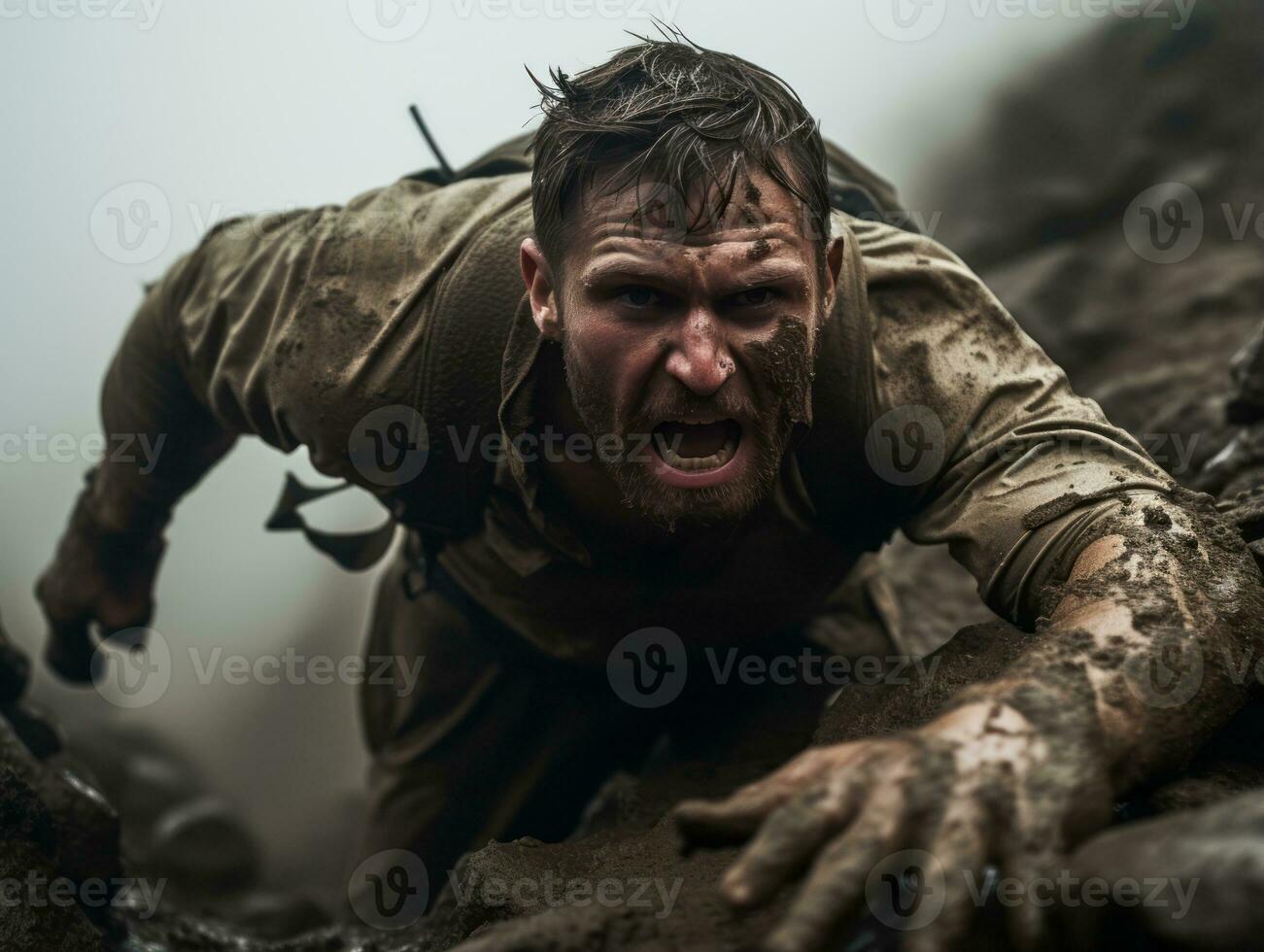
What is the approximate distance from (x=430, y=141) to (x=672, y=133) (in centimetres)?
57

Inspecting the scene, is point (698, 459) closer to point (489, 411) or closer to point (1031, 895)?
point (489, 411)

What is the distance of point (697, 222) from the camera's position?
1026 mm

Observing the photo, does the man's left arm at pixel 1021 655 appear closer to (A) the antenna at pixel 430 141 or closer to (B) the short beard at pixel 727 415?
(B) the short beard at pixel 727 415

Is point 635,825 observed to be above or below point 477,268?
below

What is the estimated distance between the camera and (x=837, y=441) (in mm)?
1163

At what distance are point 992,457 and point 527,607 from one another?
54cm

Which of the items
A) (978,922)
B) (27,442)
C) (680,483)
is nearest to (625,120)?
(680,483)

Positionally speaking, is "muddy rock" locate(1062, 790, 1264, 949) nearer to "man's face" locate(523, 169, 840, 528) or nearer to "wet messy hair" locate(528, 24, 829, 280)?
"man's face" locate(523, 169, 840, 528)

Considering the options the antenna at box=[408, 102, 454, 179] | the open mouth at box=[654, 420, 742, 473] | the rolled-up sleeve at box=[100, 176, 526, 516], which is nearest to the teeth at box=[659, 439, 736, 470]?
the open mouth at box=[654, 420, 742, 473]

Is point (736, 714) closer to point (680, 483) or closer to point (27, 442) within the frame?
point (680, 483)

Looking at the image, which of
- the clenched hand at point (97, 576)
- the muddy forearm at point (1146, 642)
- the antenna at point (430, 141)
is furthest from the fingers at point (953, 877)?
the clenched hand at point (97, 576)

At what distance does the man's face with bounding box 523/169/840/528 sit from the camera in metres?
1.03

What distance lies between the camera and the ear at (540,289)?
3.72 ft

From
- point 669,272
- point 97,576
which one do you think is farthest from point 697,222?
point 97,576
